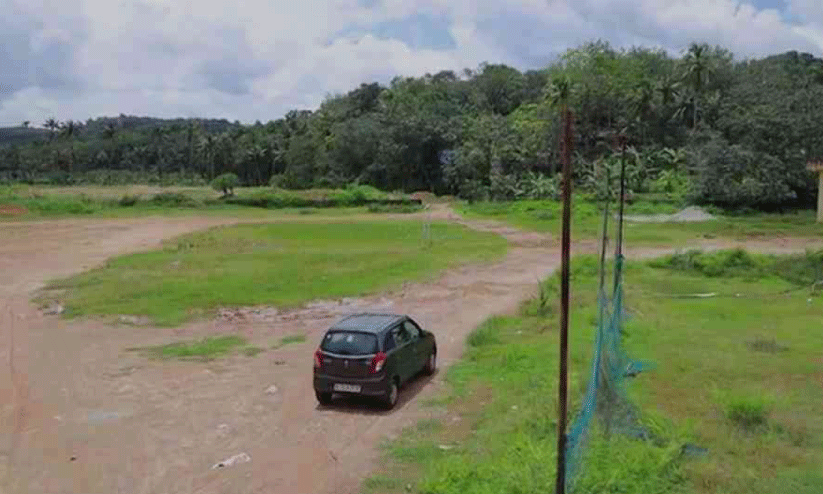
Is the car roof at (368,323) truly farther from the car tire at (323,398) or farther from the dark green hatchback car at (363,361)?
the car tire at (323,398)

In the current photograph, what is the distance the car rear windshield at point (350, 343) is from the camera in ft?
50.3

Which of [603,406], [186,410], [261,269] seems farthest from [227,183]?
[603,406]

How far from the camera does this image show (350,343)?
15.4 meters

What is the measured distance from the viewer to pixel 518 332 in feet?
72.9

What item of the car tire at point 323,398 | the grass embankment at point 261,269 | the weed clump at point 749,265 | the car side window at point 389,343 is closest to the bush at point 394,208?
the grass embankment at point 261,269

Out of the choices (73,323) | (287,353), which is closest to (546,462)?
(287,353)

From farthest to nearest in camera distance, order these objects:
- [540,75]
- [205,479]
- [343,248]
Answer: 1. [540,75]
2. [343,248]
3. [205,479]

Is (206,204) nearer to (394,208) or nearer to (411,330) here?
(394,208)

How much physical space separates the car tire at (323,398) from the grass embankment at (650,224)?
33.7m

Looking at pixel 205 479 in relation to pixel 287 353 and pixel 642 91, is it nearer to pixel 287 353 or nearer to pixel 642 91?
pixel 287 353

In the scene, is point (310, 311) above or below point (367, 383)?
below

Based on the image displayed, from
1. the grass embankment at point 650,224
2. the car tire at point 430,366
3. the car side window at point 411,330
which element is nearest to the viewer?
the car side window at point 411,330

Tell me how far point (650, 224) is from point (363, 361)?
4528 cm

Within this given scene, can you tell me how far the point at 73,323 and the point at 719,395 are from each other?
19.7 metres
